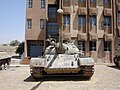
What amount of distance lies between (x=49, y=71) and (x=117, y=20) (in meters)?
23.2

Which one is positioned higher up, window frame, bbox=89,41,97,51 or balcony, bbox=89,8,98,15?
balcony, bbox=89,8,98,15

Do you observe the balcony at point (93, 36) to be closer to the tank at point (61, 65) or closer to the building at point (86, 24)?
the building at point (86, 24)

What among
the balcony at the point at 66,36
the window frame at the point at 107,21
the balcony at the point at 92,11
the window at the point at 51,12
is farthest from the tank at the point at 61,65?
the window at the point at 51,12

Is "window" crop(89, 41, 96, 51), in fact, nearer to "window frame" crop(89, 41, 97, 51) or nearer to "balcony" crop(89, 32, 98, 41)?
"window frame" crop(89, 41, 97, 51)

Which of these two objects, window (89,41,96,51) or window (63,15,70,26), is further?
window (89,41,96,51)

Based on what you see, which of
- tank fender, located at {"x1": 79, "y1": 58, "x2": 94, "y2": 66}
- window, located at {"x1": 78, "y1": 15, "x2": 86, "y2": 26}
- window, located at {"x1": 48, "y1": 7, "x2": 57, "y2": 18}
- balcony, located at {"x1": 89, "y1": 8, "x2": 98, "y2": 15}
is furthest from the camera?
window, located at {"x1": 48, "y1": 7, "x2": 57, "y2": 18}

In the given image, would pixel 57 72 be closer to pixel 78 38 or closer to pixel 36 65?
pixel 36 65

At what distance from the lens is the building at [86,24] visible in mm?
32844

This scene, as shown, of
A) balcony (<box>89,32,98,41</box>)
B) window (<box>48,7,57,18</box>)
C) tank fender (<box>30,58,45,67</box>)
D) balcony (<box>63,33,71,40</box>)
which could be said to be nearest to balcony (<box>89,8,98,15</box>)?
balcony (<box>89,32,98,41</box>)

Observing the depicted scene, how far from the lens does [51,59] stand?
13.2m

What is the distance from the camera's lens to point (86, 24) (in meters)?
32.9

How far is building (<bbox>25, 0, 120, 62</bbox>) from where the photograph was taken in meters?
32.8

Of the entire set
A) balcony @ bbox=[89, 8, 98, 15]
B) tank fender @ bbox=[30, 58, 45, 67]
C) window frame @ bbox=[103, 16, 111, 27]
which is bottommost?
tank fender @ bbox=[30, 58, 45, 67]

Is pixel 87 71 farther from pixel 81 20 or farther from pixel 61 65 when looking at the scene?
pixel 81 20
